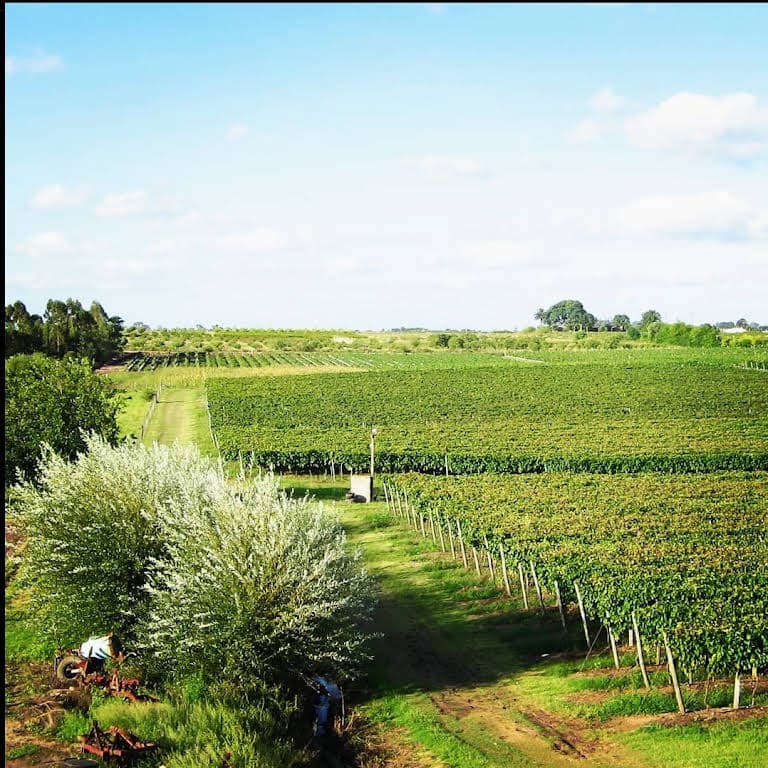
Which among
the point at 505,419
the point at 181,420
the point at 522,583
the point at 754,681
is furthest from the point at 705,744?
the point at 181,420

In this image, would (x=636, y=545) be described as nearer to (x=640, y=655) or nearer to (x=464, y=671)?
(x=640, y=655)

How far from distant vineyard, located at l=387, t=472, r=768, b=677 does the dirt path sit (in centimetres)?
160

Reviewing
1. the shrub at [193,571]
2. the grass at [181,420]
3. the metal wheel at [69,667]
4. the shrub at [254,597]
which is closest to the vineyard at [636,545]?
the shrub at [193,571]

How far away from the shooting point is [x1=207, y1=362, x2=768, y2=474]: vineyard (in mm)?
45375

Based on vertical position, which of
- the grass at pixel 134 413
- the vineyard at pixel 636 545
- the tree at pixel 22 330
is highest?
the tree at pixel 22 330

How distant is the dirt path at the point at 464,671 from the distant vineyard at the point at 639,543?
160cm

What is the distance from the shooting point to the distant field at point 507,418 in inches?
1790

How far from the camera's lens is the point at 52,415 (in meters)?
35.0

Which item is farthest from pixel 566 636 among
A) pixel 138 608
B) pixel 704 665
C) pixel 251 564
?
pixel 138 608

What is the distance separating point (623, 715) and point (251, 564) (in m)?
8.67

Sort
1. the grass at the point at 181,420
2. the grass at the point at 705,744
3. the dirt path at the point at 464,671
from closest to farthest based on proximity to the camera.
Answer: the grass at the point at 705,744
the dirt path at the point at 464,671
the grass at the point at 181,420

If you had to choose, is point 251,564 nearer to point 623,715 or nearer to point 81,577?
point 81,577

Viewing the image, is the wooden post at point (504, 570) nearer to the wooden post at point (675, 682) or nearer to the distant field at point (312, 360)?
the wooden post at point (675, 682)

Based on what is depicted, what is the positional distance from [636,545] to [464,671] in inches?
269
